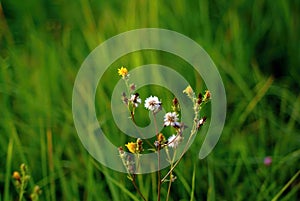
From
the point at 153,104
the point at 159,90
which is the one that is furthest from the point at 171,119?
the point at 159,90

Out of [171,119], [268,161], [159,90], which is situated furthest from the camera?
[159,90]

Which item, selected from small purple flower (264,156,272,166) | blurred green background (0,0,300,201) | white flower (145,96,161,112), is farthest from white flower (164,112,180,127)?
small purple flower (264,156,272,166)

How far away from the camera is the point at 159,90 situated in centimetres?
179

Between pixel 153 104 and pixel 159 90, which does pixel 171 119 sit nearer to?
pixel 153 104

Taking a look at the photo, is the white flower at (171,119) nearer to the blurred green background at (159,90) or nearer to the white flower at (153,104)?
the white flower at (153,104)

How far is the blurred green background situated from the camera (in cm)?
154

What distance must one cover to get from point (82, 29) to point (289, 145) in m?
0.96

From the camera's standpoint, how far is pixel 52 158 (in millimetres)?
1610

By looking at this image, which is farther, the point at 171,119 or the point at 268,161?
the point at 268,161

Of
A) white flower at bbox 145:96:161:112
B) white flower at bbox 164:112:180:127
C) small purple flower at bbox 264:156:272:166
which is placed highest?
small purple flower at bbox 264:156:272:166

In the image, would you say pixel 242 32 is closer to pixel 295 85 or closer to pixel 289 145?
pixel 295 85

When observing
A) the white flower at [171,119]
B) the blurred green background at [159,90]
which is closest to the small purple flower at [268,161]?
the blurred green background at [159,90]

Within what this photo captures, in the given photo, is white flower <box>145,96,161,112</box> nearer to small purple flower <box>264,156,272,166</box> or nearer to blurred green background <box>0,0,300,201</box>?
Answer: blurred green background <box>0,0,300,201</box>

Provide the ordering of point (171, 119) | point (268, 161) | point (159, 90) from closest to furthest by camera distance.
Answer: point (171, 119) < point (268, 161) < point (159, 90)
